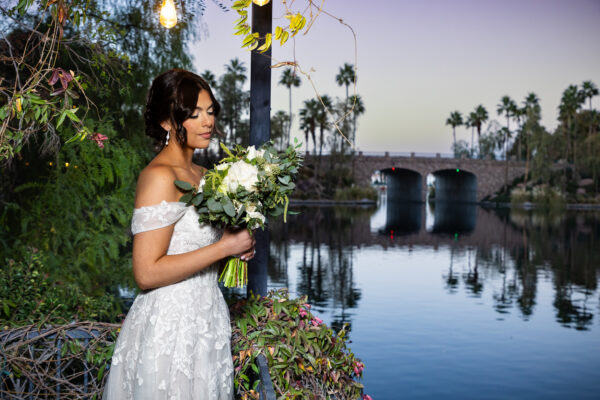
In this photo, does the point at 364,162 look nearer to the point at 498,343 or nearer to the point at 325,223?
the point at 325,223

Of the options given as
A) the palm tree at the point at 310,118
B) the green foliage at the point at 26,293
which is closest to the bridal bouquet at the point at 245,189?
the green foliage at the point at 26,293

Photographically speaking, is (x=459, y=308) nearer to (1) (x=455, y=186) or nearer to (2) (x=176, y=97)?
(2) (x=176, y=97)

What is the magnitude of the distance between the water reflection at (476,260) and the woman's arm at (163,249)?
5.97 metres

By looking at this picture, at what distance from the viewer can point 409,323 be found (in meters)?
10.7

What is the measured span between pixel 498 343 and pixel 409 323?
1.68 meters

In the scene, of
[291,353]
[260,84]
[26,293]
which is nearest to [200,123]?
[260,84]

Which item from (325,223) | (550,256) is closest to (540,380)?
(550,256)

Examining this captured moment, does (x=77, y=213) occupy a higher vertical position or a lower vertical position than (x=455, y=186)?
lower

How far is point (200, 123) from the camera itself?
7.24ft

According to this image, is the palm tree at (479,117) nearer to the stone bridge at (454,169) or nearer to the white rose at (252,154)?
the stone bridge at (454,169)

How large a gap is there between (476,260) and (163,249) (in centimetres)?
1798

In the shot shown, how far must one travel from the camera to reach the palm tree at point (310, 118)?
5797 cm

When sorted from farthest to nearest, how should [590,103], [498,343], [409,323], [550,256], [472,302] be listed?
[590,103] → [550,256] → [472,302] → [409,323] → [498,343]

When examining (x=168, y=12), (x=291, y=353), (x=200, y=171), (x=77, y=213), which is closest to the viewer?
(x=200, y=171)
